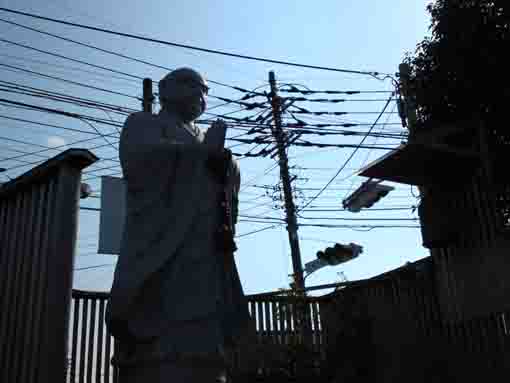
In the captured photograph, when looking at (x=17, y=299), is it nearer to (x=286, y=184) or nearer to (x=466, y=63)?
(x=466, y=63)

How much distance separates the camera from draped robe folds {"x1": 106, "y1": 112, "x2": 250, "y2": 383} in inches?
155

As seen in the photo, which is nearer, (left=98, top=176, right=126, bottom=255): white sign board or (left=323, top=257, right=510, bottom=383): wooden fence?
(left=323, top=257, right=510, bottom=383): wooden fence

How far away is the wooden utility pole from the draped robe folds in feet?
13.3

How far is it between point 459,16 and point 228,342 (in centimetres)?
492

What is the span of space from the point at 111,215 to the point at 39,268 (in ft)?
10.2


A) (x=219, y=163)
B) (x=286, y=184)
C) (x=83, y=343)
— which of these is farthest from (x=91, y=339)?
(x=286, y=184)

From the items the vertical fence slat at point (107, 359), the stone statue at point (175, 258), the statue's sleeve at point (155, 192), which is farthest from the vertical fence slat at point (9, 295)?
the statue's sleeve at point (155, 192)

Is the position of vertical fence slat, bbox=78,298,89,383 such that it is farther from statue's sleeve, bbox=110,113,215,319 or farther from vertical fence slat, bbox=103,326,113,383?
statue's sleeve, bbox=110,113,215,319

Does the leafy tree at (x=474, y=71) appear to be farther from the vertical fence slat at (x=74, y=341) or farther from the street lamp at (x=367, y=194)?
the vertical fence slat at (x=74, y=341)

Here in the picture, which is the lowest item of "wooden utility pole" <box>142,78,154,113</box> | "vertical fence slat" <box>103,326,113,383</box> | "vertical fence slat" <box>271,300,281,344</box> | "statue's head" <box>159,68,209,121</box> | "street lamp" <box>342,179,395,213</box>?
Result: "vertical fence slat" <box>103,326,113,383</box>

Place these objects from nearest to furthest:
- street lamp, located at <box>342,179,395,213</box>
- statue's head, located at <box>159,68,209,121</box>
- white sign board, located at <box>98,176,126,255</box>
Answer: statue's head, located at <box>159,68,209,121</box>
white sign board, located at <box>98,176,126,255</box>
street lamp, located at <box>342,179,395,213</box>

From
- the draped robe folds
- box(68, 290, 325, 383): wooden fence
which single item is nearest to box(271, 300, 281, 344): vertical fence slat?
box(68, 290, 325, 383): wooden fence

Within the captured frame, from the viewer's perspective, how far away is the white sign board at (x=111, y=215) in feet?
26.8

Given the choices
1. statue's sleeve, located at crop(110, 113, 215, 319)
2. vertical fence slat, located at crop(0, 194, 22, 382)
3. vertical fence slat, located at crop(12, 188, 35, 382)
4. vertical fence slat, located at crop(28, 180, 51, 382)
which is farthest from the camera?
vertical fence slat, located at crop(0, 194, 22, 382)
